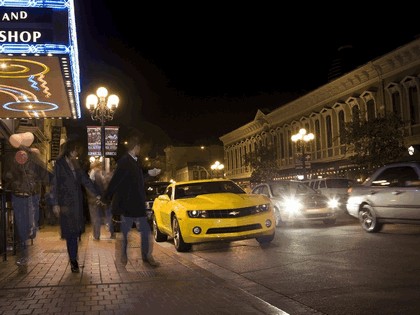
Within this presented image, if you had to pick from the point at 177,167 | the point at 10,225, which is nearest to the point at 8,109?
the point at 10,225

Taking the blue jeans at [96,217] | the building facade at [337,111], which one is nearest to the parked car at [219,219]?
the blue jeans at [96,217]

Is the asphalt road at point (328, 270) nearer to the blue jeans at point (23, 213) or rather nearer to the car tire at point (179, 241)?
the car tire at point (179, 241)

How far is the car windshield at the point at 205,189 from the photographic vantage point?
470 inches

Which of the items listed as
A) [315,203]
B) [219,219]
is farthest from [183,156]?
[219,219]

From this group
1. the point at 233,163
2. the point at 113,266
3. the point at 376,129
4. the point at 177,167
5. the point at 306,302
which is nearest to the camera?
the point at 306,302

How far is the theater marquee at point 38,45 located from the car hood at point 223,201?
3933mm

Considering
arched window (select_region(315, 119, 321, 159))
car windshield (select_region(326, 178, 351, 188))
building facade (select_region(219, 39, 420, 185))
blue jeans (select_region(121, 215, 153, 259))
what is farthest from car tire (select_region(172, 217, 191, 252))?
arched window (select_region(315, 119, 321, 159))

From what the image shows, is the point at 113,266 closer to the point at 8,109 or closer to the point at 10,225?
the point at 10,225

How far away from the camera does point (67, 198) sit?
303 inches

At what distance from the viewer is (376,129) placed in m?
26.7

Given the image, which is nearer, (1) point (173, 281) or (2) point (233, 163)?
(1) point (173, 281)

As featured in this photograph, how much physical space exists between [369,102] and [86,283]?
98.2 feet

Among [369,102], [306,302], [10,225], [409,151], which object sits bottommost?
[306,302]

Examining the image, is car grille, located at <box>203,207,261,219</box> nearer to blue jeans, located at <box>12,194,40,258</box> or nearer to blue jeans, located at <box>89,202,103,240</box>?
blue jeans, located at <box>12,194,40,258</box>
